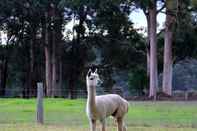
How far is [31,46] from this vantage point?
186 feet

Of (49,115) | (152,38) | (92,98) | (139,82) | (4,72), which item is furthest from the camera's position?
(4,72)

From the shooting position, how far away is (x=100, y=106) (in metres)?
11.4

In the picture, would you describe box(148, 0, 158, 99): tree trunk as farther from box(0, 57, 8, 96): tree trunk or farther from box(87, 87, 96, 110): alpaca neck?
box(87, 87, 96, 110): alpaca neck

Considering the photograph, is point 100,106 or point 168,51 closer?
point 100,106

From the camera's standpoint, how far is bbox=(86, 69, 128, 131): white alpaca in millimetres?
10970

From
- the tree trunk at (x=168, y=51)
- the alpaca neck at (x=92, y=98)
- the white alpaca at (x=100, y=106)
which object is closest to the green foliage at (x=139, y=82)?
the tree trunk at (x=168, y=51)

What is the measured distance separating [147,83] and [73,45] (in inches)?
393

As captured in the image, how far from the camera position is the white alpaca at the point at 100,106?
36.0 feet

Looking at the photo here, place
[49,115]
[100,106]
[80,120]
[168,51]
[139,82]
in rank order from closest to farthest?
1. [100,106]
2. [80,120]
3. [49,115]
4. [168,51]
5. [139,82]

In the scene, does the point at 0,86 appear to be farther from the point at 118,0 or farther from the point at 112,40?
the point at 118,0

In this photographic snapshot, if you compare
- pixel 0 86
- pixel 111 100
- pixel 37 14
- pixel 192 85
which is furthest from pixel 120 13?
pixel 111 100

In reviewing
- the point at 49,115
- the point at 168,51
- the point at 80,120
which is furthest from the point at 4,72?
the point at 80,120

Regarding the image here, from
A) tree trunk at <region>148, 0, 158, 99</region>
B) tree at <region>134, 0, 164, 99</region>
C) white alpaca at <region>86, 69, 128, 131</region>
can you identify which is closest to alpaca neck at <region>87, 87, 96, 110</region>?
white alpaca at <region>86, 69, 128, 131</region>

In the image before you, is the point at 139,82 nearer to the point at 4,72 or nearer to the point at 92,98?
the point at 4,72
